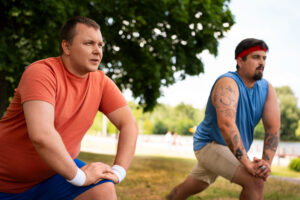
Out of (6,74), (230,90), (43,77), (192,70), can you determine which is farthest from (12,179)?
(192,70)

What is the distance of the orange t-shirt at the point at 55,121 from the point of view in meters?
2.58

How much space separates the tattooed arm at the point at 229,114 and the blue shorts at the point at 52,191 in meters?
1.71

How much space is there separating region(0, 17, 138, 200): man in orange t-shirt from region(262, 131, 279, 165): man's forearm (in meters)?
1.94

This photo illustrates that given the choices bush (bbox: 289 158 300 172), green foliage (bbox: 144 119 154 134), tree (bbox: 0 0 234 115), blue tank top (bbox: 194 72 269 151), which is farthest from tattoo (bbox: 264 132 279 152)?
green foliage (bbox: 144 119 154 134)

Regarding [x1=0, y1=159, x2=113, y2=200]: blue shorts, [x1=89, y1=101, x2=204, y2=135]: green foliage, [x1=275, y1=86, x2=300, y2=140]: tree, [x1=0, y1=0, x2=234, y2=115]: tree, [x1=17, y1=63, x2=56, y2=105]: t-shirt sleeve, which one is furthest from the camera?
[x1=89, y1=101, x2=204, y2=135]: green foliage

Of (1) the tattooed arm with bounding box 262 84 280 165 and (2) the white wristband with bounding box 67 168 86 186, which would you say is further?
(1) the tattooed arm with bounding box 262 84 280 165

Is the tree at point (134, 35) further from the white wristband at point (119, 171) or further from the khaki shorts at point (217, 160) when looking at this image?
the white wristband at point (119, 171)

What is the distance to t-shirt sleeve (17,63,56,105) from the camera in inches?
93.7

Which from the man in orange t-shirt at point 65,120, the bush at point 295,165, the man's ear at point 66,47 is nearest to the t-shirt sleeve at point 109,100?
the man in orange t-shirt at point 65,120

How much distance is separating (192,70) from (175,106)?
258ft

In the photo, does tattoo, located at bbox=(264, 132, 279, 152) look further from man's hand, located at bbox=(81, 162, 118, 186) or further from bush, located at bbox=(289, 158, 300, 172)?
bush, located at bbox=(289, 158, 300, 172)

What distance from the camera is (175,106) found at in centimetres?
9250

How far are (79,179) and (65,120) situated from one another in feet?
1.49

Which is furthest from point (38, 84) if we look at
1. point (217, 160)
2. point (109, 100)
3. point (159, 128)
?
point (159, 128)
